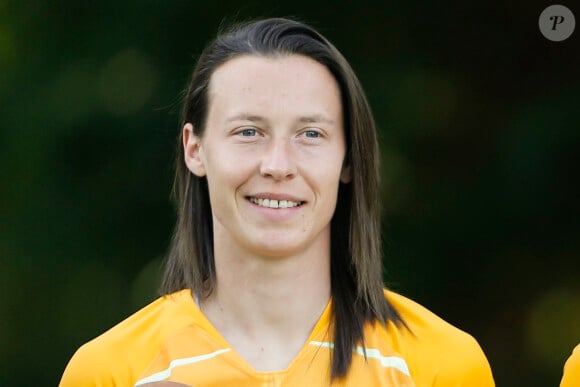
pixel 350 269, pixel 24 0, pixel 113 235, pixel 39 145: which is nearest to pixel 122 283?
pixel 113 235

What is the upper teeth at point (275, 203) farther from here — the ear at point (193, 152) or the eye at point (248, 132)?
the ear at point (193, 152)

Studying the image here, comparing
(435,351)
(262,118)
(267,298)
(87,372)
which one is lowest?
(87,372)

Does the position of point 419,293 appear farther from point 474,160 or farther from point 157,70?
point 157,70

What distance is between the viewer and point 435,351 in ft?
16.0

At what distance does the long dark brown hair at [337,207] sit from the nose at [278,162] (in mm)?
263

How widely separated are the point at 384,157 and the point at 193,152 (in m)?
1.51

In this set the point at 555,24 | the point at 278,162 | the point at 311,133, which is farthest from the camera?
the point at 555,24

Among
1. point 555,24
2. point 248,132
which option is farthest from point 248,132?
point 555,24

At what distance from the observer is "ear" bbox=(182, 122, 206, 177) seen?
4957 millimetres

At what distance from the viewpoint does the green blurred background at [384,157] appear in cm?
632

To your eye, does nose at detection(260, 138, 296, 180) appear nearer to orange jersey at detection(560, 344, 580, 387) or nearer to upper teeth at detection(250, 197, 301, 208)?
upper teeth at detection(250, 197, 301, 208)

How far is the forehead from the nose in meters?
0.11

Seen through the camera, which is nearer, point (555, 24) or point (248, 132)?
point (248, 132)

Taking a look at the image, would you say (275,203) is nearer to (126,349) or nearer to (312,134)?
(312,134)
